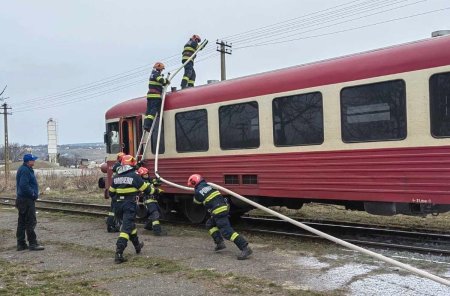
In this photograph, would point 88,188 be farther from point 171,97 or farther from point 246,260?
point 246,260

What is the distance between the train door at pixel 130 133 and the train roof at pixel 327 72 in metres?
1.21

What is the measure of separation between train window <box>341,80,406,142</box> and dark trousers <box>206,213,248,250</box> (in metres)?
2.17

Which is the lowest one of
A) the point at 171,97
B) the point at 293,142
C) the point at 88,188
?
the point at 88,188

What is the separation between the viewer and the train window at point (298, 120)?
26.7ft

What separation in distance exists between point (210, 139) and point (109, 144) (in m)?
3.81

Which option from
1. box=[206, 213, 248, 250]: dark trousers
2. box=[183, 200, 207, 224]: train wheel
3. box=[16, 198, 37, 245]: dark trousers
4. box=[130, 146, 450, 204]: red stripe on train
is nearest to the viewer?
box=[130, 146, 450, 204]: red stripe on train

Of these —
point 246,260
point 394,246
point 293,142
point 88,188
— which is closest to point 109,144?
point 293,142

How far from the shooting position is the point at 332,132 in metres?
7.89

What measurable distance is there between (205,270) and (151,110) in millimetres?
5163

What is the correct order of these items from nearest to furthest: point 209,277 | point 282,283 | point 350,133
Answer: point 282,283 → point 209,277 → point 350,133

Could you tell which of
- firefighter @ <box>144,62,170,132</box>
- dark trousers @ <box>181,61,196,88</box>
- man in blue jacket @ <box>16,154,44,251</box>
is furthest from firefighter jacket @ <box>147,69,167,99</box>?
man in blue jacket @ <box>16,154,44,251</box>

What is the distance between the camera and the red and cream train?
22.6 feet

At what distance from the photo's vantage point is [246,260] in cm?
714

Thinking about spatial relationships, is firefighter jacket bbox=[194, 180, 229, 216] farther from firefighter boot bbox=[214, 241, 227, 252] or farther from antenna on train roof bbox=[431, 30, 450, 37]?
antenna on train roof bbox=[431, 30, 450, 37]
